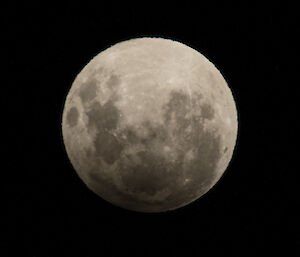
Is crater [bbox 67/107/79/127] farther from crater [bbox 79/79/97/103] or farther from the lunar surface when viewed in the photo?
crater [bbox 79/79/97/103]

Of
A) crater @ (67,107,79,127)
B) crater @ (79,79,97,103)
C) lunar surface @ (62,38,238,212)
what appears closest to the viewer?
lunar surface @ (62,38,238,212)

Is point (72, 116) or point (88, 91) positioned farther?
point (72, 116)

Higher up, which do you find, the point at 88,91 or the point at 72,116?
the point at 88,91

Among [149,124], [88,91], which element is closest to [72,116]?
[88,91]

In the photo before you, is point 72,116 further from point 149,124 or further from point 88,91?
point 149,124

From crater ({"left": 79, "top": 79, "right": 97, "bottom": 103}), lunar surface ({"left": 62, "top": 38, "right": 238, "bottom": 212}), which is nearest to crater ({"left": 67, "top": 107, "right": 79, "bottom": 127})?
lunar surface ({"left": 62, "top": 38, "right": 238, "bottom": 212})

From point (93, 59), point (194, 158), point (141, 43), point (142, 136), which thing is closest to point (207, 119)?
point (194, 158)
